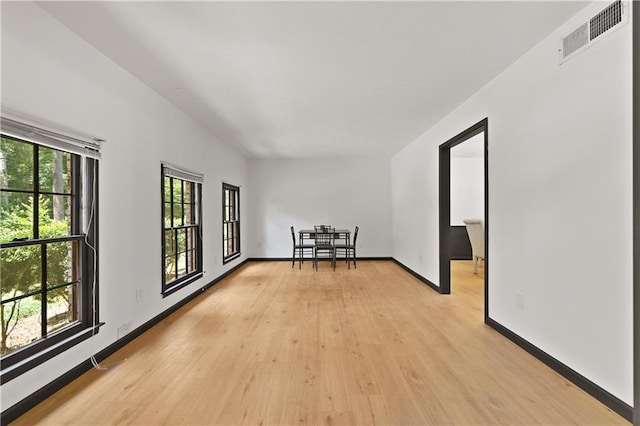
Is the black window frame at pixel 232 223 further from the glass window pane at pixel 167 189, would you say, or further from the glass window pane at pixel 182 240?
the glass window pane at pixel 167 189

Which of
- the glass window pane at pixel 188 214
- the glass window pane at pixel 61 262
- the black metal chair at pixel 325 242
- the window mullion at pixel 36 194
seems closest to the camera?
the window mullion at pixel 36 194

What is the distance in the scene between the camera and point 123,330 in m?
2.91

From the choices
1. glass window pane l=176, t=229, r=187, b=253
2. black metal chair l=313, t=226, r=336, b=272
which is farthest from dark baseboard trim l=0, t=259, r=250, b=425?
black metal chair l=313, t=226, r=336, b=272

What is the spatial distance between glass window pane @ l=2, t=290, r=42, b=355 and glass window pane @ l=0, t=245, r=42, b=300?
0.07 meters

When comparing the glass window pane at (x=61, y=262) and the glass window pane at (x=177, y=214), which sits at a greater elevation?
the glass window pane at (x=177, y=214)

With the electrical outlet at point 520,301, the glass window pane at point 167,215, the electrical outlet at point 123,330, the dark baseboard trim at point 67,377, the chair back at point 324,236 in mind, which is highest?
the glass window pane at point 167,215

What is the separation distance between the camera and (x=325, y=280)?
18.8ft

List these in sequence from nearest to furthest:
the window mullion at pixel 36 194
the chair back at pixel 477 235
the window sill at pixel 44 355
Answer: the window sill at pixel 44 355
the window mullion at pixel 36 194
the chair back at pixel 477 235

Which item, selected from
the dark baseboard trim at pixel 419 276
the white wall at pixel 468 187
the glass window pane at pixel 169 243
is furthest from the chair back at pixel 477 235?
the glass window pane at pixel 169 243

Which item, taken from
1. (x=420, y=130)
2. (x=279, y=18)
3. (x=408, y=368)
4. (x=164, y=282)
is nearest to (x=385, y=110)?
(x=420, y=130)

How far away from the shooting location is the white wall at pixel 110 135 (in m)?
1.94

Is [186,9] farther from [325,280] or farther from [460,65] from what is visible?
[325,280]

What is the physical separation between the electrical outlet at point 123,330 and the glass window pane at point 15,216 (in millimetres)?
1162

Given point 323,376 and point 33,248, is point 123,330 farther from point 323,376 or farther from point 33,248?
point 323,376
